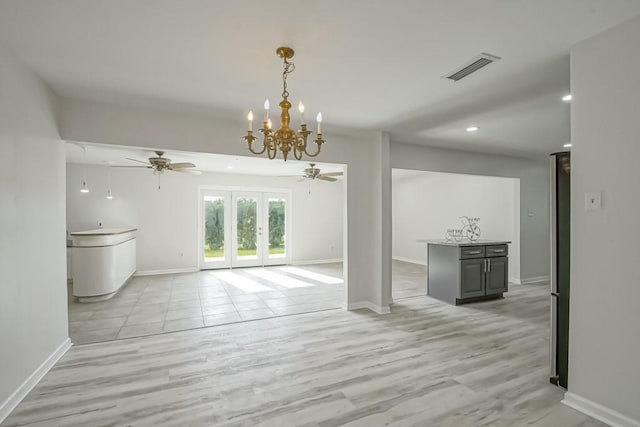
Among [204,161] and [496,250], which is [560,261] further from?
[204,161]

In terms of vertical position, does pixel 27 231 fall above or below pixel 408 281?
above

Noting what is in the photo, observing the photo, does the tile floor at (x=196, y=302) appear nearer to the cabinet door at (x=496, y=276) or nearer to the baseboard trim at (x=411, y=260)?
the cabinet door at (x=496, y=276)

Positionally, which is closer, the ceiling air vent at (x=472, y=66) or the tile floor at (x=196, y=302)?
the ceiling air vent at (x=472, y=66)

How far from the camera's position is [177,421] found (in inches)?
79.1

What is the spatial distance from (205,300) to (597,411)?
4746 millimetres

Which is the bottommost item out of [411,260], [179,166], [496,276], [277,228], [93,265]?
[411,260]

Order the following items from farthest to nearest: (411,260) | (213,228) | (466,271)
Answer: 1. (411,260)
2. (213,228)
3. (466,271)

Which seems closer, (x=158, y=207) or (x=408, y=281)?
(x=408, y=281)

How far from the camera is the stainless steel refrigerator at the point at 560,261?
2.42 meters

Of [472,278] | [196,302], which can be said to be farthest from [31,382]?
[472,278]

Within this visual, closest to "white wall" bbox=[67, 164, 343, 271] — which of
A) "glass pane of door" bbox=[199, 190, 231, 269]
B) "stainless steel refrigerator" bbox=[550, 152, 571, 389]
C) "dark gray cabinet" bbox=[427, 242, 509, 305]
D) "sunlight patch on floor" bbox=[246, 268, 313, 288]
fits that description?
"glass pane of door" bbox=[199, 190, 231, 269]

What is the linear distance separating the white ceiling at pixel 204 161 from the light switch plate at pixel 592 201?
2.95 meters

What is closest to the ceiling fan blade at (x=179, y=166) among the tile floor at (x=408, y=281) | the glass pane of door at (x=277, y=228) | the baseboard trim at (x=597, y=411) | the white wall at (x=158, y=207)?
the white wall at (x=158, y=207)

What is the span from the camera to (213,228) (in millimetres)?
7832
